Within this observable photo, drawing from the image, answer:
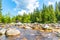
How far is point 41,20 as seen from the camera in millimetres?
60969

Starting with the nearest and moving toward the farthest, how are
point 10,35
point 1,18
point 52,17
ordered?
point 10,35 < point 1,18 < point 52,17

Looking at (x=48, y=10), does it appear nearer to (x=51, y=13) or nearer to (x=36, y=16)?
(x=51, y=13)

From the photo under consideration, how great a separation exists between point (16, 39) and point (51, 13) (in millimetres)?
50703

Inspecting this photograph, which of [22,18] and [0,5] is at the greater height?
[0,5]

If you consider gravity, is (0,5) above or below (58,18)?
above

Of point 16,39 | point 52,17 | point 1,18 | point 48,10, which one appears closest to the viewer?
point 16,39

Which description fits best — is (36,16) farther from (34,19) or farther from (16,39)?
(16,39)

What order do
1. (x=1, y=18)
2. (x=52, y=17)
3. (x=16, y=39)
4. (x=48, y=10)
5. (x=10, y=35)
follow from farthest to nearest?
(x=48, y=10)
(x=52, y=17)
(x=1, y=18)
(x=10, y=35)
(x=16, y=39)

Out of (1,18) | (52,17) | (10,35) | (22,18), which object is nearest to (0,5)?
(1,18)

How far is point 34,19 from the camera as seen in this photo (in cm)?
6600

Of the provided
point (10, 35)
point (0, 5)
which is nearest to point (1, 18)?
point (0, 5)

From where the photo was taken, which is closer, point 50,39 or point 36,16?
point 50,39

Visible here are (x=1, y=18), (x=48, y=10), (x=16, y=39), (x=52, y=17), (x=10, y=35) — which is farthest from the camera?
(x=48, y=10)

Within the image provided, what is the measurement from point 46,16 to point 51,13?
3014mm
